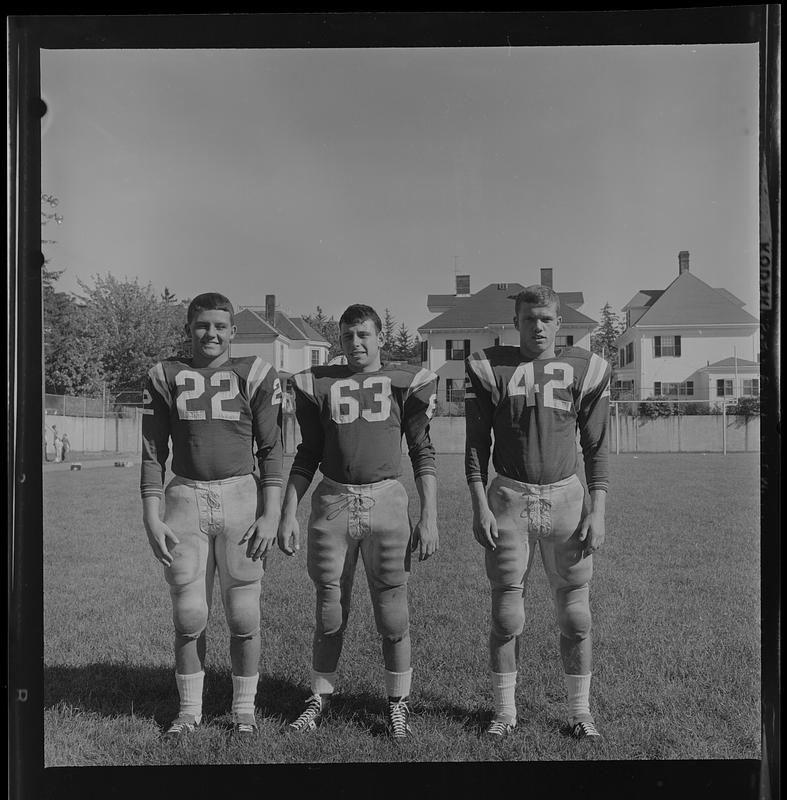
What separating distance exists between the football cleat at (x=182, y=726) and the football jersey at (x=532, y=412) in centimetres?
169

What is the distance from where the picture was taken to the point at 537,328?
3.35 m

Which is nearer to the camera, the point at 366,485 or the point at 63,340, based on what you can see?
the point at 366,485

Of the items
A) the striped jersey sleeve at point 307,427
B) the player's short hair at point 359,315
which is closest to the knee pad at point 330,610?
the striped jersey sleeve at point 307,427

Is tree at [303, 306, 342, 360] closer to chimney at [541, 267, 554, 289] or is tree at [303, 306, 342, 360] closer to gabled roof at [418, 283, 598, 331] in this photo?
gabled roof at [418, 283, 598, 331]

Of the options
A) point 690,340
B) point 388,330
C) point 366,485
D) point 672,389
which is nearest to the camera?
point 366,485

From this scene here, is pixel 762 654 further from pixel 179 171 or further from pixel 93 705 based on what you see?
pixel 179 171

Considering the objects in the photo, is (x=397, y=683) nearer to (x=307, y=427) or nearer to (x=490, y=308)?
(x=307, y=427)

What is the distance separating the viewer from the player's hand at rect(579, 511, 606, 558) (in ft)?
11.0

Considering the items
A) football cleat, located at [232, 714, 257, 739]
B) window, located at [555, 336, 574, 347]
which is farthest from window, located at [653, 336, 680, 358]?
football cleat, located at [232, 714, 257, 739]

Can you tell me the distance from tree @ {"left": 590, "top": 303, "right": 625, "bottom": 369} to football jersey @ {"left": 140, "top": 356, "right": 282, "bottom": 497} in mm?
1479

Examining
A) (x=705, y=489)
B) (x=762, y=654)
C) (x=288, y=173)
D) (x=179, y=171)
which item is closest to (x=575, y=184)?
(x=288, y=173)

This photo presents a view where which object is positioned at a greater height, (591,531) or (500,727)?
(591,531)

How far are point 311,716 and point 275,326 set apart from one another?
5.89ft

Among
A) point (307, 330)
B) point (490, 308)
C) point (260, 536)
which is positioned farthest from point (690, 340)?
point (260, 536)
